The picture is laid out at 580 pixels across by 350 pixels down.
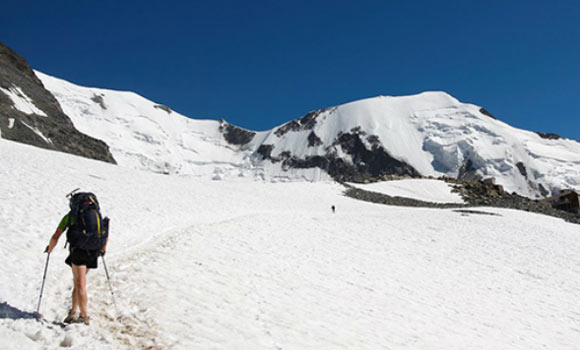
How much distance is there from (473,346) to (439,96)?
8045 inches

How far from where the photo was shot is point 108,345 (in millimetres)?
6160

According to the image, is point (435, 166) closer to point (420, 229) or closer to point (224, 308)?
point (420, 229)

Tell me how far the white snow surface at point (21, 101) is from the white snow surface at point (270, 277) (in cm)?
3436

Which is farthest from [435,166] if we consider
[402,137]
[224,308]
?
[224,308]

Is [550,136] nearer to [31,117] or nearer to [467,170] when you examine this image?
[467,170]

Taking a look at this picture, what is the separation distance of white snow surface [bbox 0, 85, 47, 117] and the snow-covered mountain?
77143 millimetres

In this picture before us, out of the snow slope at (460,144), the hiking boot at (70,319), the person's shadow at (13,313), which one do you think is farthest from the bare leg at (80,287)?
the snow slope at (460,144)

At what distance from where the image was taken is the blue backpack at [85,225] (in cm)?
654

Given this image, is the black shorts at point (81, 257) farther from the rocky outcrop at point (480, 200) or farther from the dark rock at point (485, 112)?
the dark rock at point (485, 112)

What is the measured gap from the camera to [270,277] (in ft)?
41.4

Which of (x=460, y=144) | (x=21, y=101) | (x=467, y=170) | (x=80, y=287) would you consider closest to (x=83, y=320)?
(x=80, y=287)

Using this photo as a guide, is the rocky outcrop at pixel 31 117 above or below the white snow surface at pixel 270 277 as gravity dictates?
above

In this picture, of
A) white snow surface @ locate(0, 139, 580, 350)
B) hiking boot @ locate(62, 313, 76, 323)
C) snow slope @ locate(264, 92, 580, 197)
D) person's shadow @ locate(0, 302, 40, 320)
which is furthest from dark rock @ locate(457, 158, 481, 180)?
person's shadow @ locate(0, 302, 40, 320)

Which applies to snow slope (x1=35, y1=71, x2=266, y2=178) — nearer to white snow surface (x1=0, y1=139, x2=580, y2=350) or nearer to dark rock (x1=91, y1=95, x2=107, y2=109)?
dark rock (x1=91, y1=95, x2=107, y2=109)
